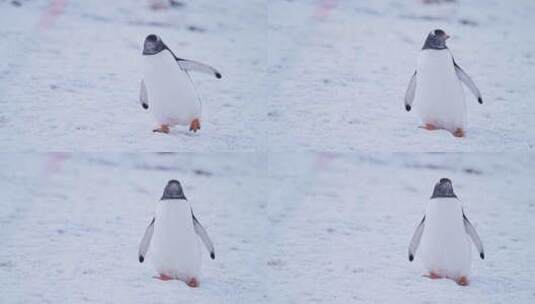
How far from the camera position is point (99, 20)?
2.68 meters

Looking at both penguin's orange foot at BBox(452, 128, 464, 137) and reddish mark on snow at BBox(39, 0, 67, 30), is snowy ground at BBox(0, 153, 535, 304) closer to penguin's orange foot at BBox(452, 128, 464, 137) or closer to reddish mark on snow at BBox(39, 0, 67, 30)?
penguin's orange foot at BBox(452, 128, 464, 137)

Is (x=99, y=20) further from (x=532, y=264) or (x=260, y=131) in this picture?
(x=532, y=264)

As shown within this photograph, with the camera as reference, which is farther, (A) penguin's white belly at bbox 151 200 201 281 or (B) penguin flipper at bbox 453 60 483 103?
(B) penguin flipper at bbox 453 60 483 103

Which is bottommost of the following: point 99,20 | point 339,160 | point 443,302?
point 443,302

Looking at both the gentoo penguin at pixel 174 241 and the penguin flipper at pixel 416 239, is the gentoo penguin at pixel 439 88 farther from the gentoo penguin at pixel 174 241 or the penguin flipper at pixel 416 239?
the gentoo penguin at pixel 174 241

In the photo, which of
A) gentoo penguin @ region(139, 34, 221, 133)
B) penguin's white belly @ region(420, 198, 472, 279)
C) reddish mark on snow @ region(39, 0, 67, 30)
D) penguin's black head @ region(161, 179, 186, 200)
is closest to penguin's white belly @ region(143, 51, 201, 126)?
gentoo penguin @ region(139, 34, 221, 133)

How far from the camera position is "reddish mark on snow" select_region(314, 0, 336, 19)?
270 centimetres

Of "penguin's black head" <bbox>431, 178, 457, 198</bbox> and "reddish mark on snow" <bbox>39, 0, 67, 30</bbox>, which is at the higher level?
"reddish mark on snow" <bbox>39, 0, 67, 30</bbox>

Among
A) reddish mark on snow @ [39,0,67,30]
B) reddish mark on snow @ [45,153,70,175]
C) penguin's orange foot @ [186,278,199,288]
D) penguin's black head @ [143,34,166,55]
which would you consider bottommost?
penguin's orange foot @ [186,278,199,288]

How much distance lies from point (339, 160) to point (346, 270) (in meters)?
0.26

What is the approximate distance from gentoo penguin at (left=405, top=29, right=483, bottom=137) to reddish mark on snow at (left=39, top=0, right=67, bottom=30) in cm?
87

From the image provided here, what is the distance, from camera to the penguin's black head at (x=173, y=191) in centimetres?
252

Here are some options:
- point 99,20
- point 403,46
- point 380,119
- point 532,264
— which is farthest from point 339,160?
point 99,20

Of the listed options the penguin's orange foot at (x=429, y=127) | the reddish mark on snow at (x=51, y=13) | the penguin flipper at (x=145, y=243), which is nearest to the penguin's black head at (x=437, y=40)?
the penguin's orange foot at (x=429, y=127)
